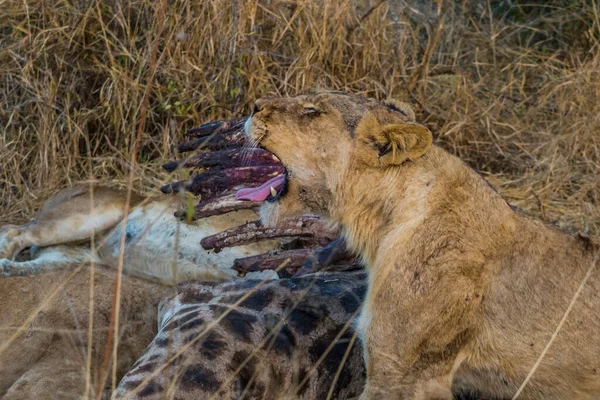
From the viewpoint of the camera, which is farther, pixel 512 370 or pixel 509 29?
pixel 509 29

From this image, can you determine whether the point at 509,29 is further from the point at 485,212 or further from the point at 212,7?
the point at 485,212

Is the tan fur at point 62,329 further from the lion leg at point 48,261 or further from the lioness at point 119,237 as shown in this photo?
the lioness at point 119,237

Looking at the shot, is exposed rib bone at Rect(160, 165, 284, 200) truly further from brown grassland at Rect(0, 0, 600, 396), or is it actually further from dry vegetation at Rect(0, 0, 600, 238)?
dry vegetation at Rect(0, 0, 600, 238)

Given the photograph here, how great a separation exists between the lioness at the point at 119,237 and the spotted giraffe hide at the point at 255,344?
110 centimetres

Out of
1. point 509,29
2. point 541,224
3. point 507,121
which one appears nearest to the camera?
point 541,224

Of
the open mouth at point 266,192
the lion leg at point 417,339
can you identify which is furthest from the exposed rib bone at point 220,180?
the lion leg at point 417,339

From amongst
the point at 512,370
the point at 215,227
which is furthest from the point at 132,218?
the point at 512,370

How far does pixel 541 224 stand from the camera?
11.4ft

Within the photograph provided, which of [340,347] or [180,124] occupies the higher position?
[340,347]

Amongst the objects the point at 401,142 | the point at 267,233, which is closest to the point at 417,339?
the point at 401,142

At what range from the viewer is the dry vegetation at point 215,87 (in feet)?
19.7

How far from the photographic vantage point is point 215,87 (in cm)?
606

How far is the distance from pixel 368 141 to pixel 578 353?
3.28ft

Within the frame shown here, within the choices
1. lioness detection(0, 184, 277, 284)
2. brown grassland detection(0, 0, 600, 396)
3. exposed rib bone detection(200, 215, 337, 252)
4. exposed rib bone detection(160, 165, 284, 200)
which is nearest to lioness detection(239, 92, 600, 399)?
exposed rib bone detection(160, 165, 284, 200)
